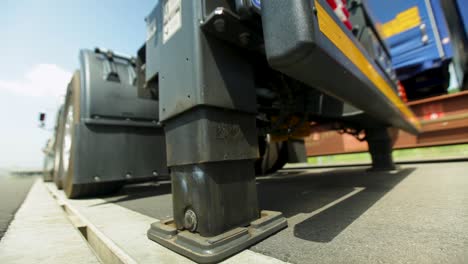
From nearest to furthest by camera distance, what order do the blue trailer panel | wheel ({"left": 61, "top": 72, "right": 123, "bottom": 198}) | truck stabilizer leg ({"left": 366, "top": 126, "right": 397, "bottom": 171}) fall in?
1. wheel ({"left": 61, "top": 72, "right": 123, "bottom": 198})
2. truck stabilizer leg ({"left": 366, "top": 126, "right": 397, "bottom": 171})
3. the blue trailer panel

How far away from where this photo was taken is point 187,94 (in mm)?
833

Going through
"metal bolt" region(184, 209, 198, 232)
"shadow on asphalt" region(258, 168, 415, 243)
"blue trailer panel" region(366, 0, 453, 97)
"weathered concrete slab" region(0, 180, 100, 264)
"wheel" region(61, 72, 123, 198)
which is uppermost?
"blue trailer panel" region(366, 0, 453, 97)

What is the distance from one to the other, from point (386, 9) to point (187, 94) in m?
5.66

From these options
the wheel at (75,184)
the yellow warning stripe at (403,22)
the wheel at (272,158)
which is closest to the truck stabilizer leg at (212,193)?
the wheel at (75,184)

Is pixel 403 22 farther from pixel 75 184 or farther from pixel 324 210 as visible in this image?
pixel 75 184

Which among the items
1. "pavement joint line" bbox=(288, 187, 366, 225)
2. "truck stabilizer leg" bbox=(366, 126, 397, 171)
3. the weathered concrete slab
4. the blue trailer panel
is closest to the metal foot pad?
"pavement joint line" bbox=(288, 187, 366, 225)

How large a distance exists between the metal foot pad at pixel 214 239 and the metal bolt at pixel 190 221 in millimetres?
19

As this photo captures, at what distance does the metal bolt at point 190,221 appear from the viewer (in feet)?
2.71

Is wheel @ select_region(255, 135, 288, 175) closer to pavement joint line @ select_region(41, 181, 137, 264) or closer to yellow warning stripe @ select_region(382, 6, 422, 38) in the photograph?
pavement joint line @ select_region(41, 181, 137, 264)

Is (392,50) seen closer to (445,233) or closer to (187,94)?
(445,233)

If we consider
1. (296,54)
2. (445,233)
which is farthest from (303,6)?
(445,233)

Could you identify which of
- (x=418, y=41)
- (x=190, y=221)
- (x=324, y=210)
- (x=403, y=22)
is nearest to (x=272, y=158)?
(x=324, y=210)

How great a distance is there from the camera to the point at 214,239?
0.74 metres

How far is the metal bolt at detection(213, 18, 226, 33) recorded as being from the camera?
79cm
